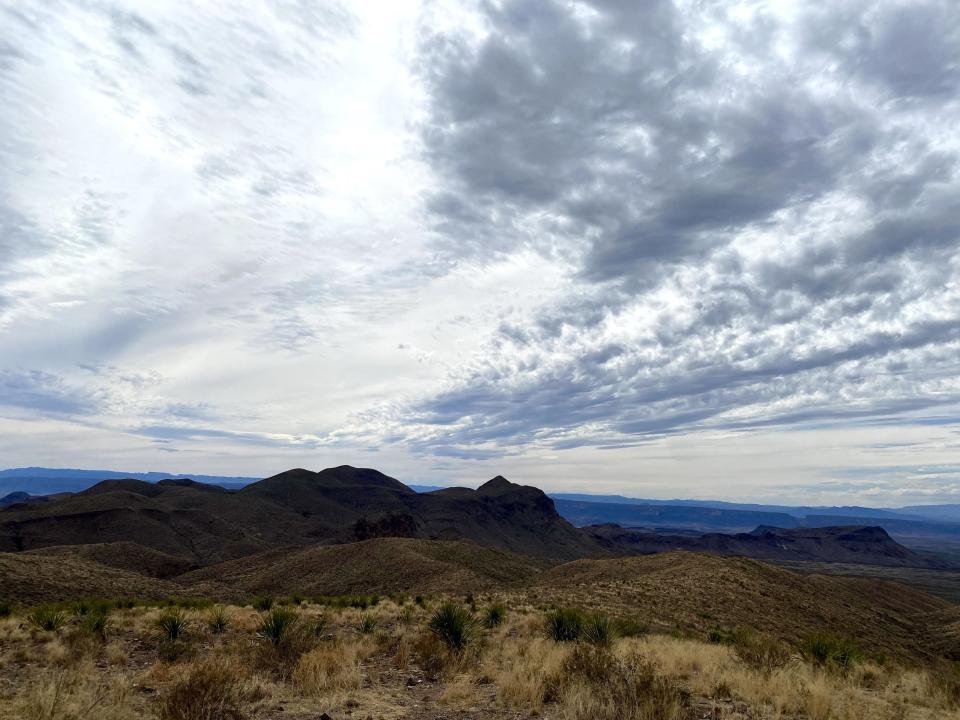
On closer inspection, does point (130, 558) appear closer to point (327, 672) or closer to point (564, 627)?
point (564, 627)

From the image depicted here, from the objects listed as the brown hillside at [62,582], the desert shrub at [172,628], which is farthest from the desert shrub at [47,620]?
the brown hillside at [62,582]

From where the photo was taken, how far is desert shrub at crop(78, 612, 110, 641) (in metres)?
16.3

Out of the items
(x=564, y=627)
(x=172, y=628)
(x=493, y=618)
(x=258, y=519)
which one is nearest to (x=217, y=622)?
(x=172, y=628)

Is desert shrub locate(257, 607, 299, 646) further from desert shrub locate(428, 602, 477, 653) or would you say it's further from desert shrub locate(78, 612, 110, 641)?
desert shrub locate(78, 612, 110, 641)

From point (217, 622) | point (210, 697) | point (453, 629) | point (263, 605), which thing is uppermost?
point (210, 697)

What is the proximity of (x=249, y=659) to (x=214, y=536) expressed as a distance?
10890 centimetres

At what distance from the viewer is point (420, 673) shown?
13.0 m

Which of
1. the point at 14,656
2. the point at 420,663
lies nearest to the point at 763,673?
the point at 420,663

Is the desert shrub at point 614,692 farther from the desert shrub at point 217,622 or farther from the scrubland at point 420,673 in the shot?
the desert shrub at point 217,622

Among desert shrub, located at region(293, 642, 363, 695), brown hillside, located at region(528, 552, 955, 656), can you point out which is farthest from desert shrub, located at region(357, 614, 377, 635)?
brown hillside, located at region(528, 552, 955, 656)

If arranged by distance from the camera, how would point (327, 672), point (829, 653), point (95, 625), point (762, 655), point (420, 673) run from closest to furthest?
point (327, 672) → point (420, 673) → point (762, 655) → point (829, 653) → point (95, 625)

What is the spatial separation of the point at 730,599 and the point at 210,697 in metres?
36.8

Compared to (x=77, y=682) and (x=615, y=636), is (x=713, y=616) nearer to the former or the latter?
(x=615, y=636)

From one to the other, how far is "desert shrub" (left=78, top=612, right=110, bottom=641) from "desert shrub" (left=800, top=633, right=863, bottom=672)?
754 inches
